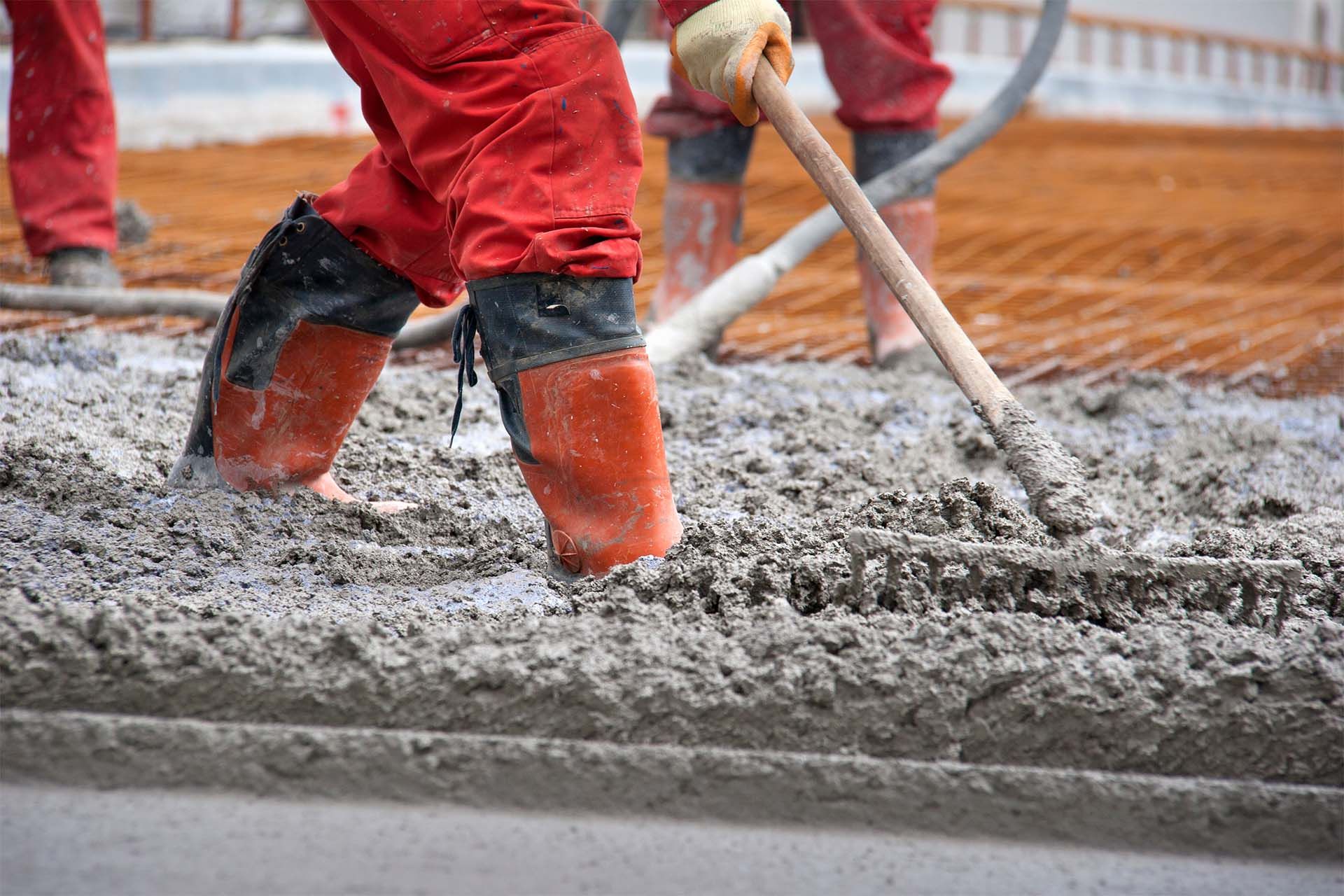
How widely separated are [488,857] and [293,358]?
88 cm

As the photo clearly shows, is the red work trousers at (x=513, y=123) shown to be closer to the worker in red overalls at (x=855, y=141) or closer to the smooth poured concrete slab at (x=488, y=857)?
the smooth poured concrete slab at (x=488, y=857)

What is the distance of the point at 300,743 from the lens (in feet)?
Answer: 3.54

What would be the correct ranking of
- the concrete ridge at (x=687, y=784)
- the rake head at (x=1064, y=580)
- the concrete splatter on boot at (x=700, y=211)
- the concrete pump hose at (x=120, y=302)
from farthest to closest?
the concrete splatter on boot at (x=700, y=211) < the concrete pump hose at (x=120, y=302) < the rake head at (x=1064, y=580) < the concrete ridge at (x=687, y=784)

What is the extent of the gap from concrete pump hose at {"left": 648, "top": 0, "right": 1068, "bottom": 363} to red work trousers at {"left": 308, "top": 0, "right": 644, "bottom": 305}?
126 centimetres

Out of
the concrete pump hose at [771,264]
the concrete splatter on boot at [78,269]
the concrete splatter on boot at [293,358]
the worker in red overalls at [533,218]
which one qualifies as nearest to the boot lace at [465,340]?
the worker in red overalls at [533,218]

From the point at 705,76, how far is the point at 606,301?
38cm

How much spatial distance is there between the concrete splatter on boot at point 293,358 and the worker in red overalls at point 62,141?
5.54 ft

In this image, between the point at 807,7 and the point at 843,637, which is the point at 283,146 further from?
the point at 843,637

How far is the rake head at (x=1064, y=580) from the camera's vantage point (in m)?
1.26

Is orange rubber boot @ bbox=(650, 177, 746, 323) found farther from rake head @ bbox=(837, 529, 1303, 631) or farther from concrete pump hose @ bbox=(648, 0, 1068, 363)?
rake head @ bbox=(837, 529, 1303, 631)

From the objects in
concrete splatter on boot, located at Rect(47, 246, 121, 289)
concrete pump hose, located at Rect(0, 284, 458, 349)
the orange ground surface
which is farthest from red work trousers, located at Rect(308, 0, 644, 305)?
concrete splatter on boot, located at Rect(47, 246, 121, 289)

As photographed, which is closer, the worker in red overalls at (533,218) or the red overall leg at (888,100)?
the worker in red overalls at (533,218)

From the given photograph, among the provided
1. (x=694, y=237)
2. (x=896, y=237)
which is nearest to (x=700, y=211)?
(x=694, y=237)

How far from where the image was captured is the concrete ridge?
1.06 m
